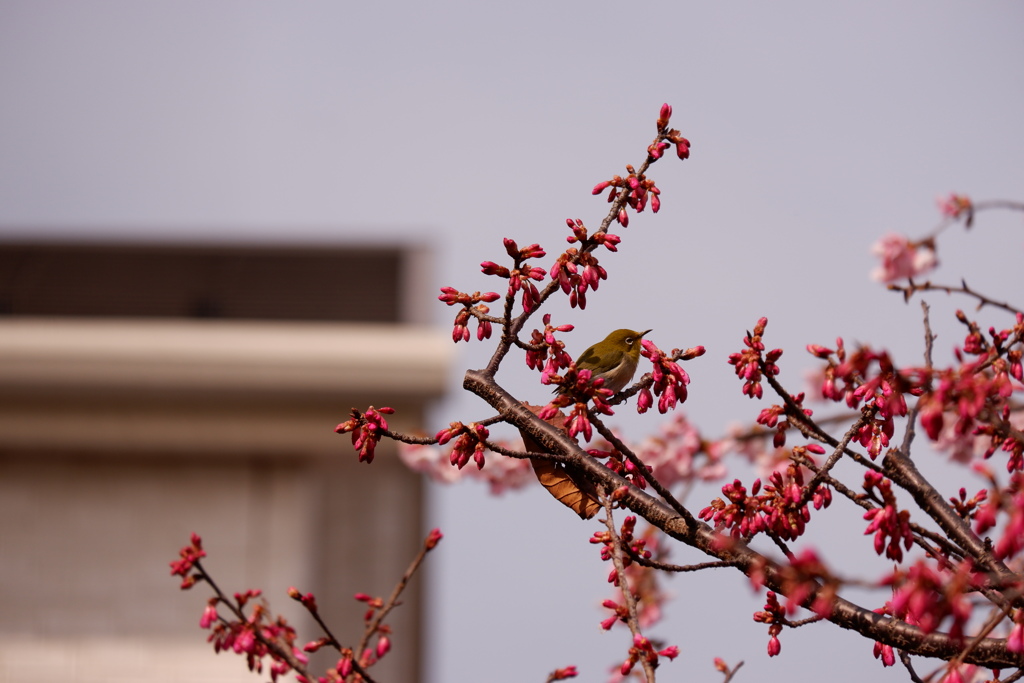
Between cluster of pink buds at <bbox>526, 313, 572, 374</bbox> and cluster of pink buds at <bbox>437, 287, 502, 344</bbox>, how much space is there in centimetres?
12

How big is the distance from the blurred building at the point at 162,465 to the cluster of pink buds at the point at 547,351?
332 centimetres

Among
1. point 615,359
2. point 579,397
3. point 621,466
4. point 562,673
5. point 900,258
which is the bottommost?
point 562,673

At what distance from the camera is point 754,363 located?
2020 mm

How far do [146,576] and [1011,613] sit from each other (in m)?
5.29

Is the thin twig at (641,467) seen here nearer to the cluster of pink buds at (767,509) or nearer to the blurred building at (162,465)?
the cluster of pink buds at (767,509)

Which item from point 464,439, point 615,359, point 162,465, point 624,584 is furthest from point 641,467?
point 162,465

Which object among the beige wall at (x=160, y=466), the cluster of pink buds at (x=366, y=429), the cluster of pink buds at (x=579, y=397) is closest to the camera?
the cluster of pink buds at (x=579, y=397)

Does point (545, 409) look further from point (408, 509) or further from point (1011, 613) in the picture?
point (408, 509)

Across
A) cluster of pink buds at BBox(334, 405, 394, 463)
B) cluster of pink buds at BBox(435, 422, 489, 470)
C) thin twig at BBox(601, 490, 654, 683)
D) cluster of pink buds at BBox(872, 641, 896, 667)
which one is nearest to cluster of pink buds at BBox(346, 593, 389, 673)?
cluster of pink buds at BBox(334, 405, 394, 463)

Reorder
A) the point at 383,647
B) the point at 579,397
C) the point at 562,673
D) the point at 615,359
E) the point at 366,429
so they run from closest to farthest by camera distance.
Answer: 1. the point at 579,397
2. the point at 366,429
3. the point at 562,673
4. the point at 383,647
5. the point at 615,359

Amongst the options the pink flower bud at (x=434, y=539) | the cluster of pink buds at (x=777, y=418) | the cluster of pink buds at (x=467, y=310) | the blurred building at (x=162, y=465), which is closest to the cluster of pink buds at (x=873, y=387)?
the cluster of pink buds at (x=777, y=418)

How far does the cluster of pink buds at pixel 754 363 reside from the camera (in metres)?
2.02

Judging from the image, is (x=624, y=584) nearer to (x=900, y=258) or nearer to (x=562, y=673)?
(x=562, y=673)

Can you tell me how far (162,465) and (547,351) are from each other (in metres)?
4.43
